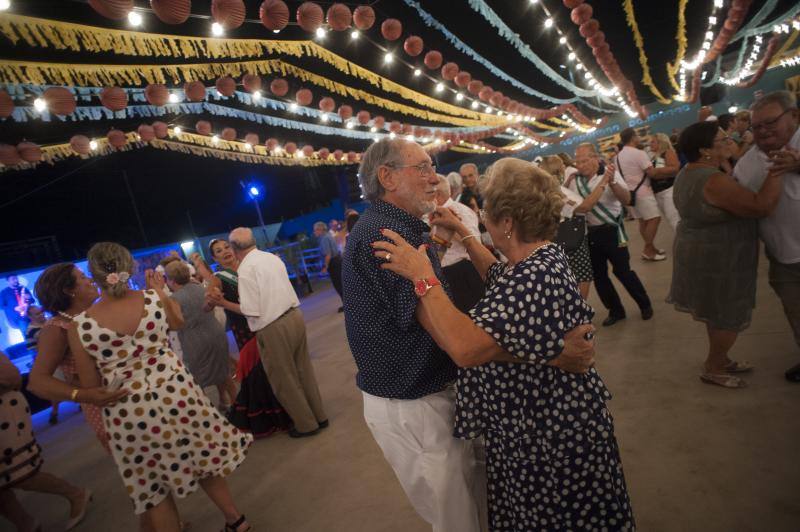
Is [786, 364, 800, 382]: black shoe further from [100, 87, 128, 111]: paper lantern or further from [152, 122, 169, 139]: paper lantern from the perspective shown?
[152, 122, 169, 139]: paper lantern

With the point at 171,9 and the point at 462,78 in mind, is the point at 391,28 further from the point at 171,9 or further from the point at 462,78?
the point at 462,78

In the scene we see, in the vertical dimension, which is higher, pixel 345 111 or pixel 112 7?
pixel 345 111

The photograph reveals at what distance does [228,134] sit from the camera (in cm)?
723

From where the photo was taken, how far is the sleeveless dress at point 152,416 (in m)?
1.94

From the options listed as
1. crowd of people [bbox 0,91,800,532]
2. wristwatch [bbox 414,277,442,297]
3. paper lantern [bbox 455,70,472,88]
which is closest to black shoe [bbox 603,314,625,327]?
crowd of people [bbox 0,91,800,532]

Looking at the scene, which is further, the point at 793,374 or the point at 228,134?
the point at 228,134

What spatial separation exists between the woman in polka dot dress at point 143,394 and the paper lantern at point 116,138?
4.27 metres

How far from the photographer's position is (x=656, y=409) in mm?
2432

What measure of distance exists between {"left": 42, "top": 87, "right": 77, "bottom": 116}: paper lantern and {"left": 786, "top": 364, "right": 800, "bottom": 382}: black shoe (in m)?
5.81

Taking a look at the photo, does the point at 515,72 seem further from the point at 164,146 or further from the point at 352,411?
the point at 352,411

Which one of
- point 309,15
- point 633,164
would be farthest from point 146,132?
point 633,164

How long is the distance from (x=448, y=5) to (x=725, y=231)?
5853 millimetres

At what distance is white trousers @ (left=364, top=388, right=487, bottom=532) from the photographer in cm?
137

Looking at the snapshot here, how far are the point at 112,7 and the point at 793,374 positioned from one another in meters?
4.77
